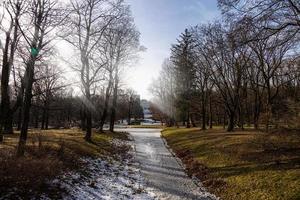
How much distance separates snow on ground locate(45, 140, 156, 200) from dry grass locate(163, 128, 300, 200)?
325cm

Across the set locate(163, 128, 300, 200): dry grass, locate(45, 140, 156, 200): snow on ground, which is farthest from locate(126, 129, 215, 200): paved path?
locate(163, 128, 300, 200): dry grass

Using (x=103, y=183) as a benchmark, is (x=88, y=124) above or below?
above

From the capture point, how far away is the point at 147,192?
14203mm

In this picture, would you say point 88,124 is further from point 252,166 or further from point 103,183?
point 252,166

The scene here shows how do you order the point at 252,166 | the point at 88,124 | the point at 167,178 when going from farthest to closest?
1. the point at 88,124
2. the point at 167,178
3. the point at 252,166

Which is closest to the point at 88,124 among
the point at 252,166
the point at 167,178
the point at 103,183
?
the point at 167,178

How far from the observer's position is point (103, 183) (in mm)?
14711

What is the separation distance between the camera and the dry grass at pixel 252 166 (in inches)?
504

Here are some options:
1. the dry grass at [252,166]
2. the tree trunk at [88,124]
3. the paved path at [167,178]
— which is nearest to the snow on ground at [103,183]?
the paved path at [167,178]

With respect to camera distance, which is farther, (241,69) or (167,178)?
(241,69)

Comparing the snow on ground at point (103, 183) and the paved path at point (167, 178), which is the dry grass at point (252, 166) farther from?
the snow on ground at point (103, 183)

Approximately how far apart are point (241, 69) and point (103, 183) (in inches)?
920

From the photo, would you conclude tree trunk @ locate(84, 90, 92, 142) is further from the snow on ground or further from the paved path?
the snow on ground

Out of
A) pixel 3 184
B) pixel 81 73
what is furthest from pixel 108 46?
pixel 3 184
